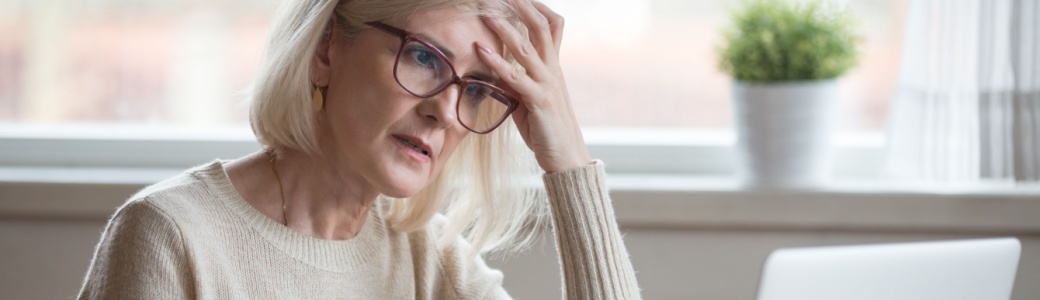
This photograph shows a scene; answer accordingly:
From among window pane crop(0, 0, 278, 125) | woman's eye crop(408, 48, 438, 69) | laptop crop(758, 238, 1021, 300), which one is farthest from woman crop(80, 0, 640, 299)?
window pane crop(0, 0, 278, 125)


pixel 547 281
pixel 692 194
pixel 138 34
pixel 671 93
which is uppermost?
pixel 138 34

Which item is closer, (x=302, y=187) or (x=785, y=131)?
(x=302, y=187)

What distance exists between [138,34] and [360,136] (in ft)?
4.27

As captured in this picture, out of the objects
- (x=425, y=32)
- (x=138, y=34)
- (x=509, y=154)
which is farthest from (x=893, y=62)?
(x=138, y=34)

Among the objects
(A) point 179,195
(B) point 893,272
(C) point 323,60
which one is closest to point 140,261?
(A) point 179,195

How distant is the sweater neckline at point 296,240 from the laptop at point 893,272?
576 mm

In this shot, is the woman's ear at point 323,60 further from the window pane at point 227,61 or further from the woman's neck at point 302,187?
the window pane at point 227,61

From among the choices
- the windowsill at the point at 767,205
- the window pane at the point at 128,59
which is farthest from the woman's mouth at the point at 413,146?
the window pane at the point at 128,59

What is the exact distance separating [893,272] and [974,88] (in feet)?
3.15

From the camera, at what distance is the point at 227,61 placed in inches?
95.3

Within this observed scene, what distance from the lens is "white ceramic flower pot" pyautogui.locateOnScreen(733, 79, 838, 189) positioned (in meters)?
2.08

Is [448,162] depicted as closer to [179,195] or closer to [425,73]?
[425,73]

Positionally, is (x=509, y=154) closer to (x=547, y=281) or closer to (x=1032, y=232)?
(x=547, y=281)

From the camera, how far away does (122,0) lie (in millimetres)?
2406
